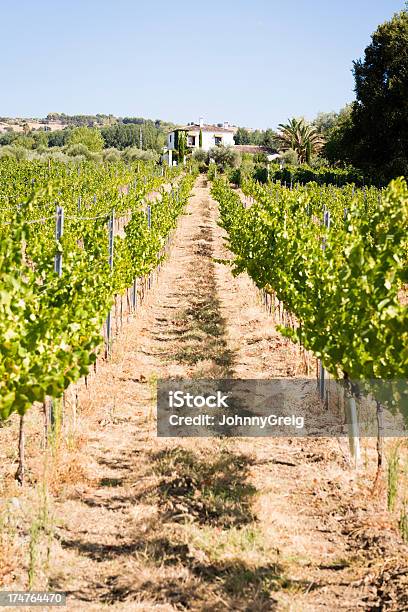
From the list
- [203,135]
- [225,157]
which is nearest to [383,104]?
[225,157]

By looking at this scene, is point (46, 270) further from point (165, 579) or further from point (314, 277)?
point (165, 579)

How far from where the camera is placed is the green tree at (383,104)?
32.0m

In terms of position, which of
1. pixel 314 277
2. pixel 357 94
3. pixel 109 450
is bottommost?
pixel 109 450

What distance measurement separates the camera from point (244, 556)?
511 cm

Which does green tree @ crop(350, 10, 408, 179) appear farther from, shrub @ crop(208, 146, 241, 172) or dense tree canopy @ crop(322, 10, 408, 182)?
shrub @ crop(208, 146, 241, 172)

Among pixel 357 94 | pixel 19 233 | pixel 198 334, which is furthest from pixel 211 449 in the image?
pixel 357 94

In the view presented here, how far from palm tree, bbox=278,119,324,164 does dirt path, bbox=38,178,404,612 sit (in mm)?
51890

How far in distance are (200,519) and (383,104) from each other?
30382 millimetres

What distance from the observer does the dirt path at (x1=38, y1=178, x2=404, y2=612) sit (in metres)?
4.74

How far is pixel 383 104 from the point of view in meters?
32.7

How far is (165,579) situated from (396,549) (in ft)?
5.72

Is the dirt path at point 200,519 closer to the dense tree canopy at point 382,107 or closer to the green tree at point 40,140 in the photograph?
the dense tree canopy at point 382,107

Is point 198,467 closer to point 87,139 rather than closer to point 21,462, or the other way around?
point 21,462

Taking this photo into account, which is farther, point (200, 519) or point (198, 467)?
point (198, 467)
